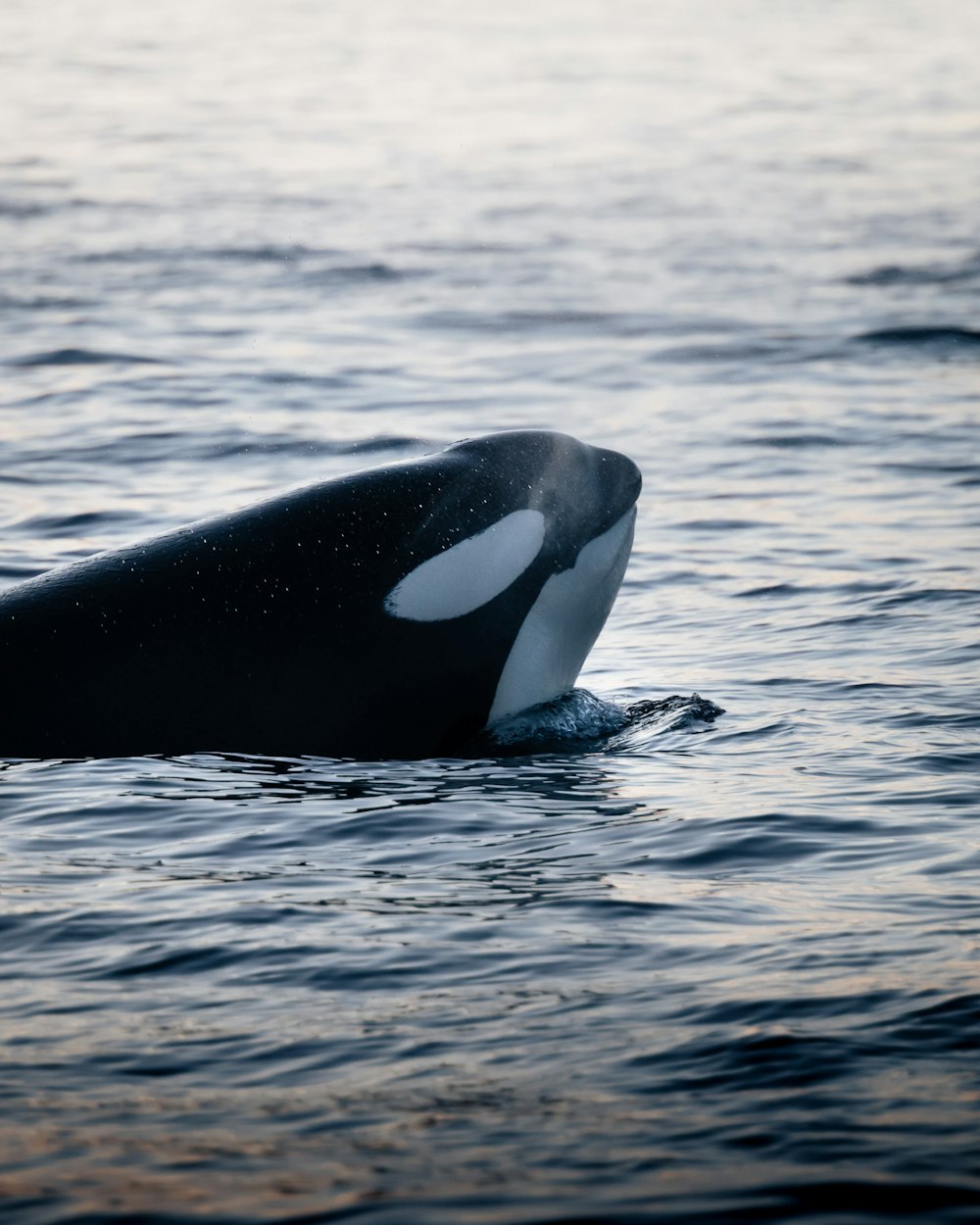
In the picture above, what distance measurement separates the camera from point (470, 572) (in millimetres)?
9375

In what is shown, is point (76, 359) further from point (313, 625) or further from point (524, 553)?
point (313, 625)

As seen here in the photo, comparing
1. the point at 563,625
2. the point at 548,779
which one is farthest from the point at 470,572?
the point at 548,779

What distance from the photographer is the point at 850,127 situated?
42.6 m

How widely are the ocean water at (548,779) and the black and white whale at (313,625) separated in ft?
0.83

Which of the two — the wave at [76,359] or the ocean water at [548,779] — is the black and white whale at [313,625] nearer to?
the ocean water at [548,779]

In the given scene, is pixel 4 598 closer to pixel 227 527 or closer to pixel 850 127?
pixel 227 527

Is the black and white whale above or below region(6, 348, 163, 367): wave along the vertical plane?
above

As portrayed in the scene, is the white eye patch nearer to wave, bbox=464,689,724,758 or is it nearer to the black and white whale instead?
the black and white whale

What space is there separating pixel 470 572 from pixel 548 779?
1.07 metres

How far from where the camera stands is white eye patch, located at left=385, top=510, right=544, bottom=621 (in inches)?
359

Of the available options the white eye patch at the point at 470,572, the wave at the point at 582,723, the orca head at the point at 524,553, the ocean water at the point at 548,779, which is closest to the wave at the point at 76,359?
the ocean water at the point at 548,779

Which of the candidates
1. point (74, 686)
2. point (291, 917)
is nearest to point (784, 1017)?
point (291, 917)

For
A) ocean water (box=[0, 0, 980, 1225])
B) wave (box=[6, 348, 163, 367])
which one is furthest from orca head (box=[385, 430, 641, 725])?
wave (box=[6, 348, 163, 367])

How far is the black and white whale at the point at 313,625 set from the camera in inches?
340
